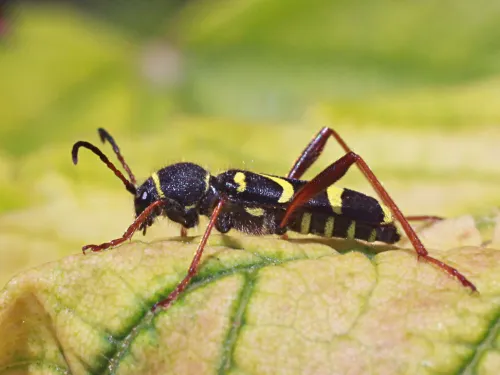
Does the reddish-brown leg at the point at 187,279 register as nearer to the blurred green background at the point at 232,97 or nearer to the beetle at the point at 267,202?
the beetle at the point at 267,202

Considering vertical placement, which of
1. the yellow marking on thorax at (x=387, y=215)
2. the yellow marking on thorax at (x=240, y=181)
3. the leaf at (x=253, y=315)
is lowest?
the leaf at (x=253, y=315)

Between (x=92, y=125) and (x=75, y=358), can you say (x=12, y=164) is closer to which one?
(x=92, y=125)

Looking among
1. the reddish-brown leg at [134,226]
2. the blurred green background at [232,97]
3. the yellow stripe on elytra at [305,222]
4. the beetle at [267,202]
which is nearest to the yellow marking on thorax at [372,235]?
the beetle at [267,202]

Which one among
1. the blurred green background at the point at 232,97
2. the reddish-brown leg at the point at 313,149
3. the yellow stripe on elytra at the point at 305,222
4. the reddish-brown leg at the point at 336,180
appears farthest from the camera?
the blurred green background at the point at 232,97

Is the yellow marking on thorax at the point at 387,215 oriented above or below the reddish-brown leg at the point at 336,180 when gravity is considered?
below

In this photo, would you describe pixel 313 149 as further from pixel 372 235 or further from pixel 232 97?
pixel 232 97

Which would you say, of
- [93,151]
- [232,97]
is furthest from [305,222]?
[232,97]

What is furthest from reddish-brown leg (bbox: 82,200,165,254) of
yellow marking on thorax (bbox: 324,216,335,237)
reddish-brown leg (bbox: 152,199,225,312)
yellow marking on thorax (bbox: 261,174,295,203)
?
yellow marking on thorax (bbox: 324,216,335,237)

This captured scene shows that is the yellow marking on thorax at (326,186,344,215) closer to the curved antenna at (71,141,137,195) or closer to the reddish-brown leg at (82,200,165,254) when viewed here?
the reddish-brown leg at (82,200,165,254)

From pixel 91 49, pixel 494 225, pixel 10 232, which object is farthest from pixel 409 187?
pixel 91 49
